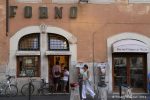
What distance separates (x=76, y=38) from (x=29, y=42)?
2.74 metres

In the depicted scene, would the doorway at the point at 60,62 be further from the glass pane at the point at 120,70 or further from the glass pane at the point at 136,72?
the glass pane at the point at 136,72

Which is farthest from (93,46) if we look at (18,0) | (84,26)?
(18,0)

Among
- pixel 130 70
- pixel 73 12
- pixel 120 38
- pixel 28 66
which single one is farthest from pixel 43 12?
pixel 130 70

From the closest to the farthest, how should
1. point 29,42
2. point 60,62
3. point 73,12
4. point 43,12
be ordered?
1. point 43,12
2. point 73,12
3. point 29,42
4. point 60,62

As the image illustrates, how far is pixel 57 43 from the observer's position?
2608 cm

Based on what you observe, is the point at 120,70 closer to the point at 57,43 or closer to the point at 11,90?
the point at 57,43

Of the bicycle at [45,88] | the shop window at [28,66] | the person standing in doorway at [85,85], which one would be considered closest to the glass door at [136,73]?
the person standing in doorway at [85,85]

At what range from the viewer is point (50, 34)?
26.0 meters

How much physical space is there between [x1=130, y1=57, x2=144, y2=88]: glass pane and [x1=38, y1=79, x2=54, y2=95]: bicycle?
4.75 m

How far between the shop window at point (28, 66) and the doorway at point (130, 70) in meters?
4.51

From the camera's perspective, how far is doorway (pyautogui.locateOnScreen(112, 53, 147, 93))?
26.2m

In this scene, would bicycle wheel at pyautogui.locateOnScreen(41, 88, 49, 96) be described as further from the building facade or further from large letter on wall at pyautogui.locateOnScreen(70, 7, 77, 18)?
large letter on wall at pyautogui.locateOnScreen(70, 7, 77, 18)

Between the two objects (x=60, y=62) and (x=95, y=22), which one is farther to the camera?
(x=60, y=62)

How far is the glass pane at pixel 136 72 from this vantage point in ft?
86.3
